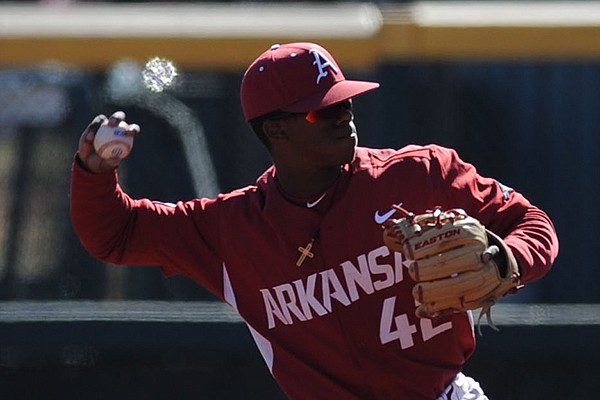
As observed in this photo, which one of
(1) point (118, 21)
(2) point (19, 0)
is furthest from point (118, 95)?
(2) point (19, 0)

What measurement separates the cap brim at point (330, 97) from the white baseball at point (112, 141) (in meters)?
0.45

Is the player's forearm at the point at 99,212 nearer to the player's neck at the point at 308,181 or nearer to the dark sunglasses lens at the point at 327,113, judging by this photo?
the player's neck at the point at 308,181

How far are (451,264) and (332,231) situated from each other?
0.54 metres

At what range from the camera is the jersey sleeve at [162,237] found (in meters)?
3.54

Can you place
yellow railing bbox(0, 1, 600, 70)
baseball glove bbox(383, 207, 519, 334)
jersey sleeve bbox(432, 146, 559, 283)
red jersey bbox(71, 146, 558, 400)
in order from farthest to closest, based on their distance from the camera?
1. yellow railing bbox(0, 1, 600, 70)
2. red jersey bbox(71, 146, 558, 400)
3. jersey sleeve bbox(432, 146, 559, 283)
4. baseball glove bbox(383, 207, 519, 334)

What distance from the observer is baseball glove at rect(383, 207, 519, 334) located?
9.51 ft

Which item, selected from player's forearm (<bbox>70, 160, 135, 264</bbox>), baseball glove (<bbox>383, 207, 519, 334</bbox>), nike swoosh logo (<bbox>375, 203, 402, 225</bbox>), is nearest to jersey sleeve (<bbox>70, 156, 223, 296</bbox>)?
player's forearm (<bbox>70, 160, 135, 264</bbox>)

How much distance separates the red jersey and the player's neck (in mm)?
26

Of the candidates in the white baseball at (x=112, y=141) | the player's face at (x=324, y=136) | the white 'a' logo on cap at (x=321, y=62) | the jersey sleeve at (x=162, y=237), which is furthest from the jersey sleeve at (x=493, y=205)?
the white baseball at (x=112, y=141)

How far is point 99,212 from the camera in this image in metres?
3.47

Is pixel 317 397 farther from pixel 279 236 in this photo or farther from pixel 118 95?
pixel 118 95

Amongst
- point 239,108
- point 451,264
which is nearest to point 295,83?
point 451,264

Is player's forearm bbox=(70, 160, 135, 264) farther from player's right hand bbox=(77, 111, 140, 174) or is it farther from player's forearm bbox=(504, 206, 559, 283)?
player's forearm bbox=(504, 206, 559, 283)

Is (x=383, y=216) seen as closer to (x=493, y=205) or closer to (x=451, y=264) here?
(x=493, y=205)
